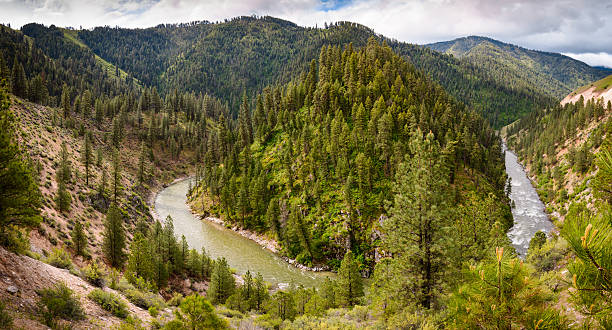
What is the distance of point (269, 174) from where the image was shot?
8050cm

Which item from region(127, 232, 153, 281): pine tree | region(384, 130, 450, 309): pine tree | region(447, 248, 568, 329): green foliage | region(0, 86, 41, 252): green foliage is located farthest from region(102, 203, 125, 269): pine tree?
region(447, 248, 568, 329): green foliage

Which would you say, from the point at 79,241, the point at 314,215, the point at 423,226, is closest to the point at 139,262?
the point at 79,241

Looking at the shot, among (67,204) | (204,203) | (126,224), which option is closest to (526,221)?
(204,203)

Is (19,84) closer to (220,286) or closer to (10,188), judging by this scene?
(220,286)

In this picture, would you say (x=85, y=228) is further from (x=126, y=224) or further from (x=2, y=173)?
(x=2, y=173)

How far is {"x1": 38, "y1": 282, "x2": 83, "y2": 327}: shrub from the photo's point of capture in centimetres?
1359

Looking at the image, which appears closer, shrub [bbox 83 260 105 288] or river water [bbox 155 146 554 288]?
shrub [bbox 83 260 105 288]

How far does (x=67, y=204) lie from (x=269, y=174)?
44.0 meters

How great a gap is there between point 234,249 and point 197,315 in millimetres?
53766

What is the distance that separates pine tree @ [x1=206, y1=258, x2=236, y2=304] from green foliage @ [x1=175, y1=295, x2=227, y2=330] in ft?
79.7

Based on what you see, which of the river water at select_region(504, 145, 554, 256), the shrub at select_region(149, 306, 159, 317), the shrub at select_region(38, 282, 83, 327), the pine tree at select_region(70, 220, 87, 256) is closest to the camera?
the shrub at select_region(38, 282, 83, 327)

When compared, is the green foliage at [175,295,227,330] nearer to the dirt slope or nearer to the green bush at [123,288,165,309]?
the dirt slope

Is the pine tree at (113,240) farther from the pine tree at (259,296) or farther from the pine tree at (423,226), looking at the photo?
the pine tree at (423,226)

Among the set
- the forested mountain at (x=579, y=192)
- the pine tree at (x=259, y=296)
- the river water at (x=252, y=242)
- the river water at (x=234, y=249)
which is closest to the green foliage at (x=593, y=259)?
the forested mountain at (x=579, y=192)
